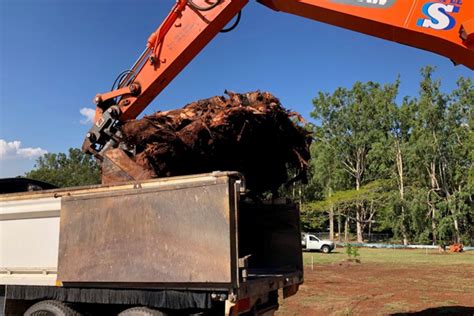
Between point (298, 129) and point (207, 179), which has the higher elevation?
point (298, 129)

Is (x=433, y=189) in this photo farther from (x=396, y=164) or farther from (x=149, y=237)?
Result: (x=149, y=237)

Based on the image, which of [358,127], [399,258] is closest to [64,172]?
[358,127]

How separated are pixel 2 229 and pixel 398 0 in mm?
5190

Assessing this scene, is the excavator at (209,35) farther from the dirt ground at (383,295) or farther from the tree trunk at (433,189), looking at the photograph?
the tree trunk at (433,189)

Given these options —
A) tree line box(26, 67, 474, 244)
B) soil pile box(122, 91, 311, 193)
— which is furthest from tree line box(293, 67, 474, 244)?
soil pile box(122, 91, 311, 193)

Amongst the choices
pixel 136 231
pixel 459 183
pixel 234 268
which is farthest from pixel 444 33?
pixel 459 183

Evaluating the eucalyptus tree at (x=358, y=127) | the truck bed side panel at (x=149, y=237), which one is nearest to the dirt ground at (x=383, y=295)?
A: the truck bed side panel at (x=149, y=237)

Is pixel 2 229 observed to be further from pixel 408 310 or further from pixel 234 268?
pixel 408 310

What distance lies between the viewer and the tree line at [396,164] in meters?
46.4

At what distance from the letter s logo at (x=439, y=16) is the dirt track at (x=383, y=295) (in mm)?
5711

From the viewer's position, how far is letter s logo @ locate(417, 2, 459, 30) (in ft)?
14.8

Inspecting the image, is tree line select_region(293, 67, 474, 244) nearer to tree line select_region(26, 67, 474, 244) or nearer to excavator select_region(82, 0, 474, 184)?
tree line select_region(26, 67, 474, 244)

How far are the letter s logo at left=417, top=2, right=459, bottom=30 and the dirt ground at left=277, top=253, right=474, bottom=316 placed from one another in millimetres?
5704

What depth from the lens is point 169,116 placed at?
573cm
